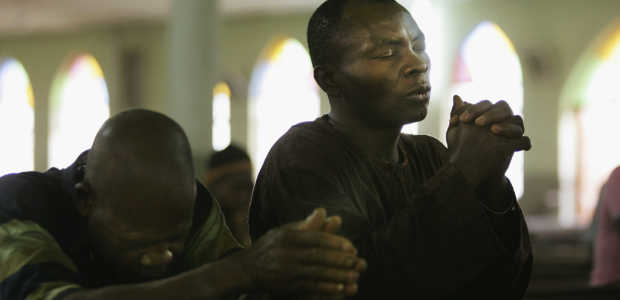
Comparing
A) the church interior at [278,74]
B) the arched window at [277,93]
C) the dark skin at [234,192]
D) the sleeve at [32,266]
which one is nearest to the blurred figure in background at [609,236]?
the dark skin at [234,192]

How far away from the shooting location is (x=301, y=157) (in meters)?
1.64

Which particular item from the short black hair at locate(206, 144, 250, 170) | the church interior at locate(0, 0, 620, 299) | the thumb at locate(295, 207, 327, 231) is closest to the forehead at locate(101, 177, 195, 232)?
the thumb at locate(295, 207, 327, 231)

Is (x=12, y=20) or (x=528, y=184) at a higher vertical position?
(x=12, y=20)

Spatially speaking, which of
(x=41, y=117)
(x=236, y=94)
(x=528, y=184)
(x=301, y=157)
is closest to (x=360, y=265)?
(x=301, y=157)

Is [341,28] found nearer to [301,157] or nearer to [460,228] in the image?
[301,157]

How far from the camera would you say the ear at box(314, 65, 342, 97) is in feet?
5.71

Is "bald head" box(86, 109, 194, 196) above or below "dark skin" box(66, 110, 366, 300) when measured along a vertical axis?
above

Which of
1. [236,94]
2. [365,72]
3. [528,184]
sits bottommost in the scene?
[528,184]

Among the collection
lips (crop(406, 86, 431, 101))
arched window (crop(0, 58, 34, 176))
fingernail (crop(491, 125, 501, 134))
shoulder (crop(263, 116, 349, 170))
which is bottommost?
arched window (crop(0, 58, 34, 176))

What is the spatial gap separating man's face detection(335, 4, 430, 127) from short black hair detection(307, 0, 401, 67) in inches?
0.9

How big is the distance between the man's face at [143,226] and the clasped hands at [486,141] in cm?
50

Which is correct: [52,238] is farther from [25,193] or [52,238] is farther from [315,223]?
[315,223]

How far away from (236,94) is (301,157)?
47.4 feet

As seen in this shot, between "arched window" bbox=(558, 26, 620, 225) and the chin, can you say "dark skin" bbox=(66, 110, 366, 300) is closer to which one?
the chin
